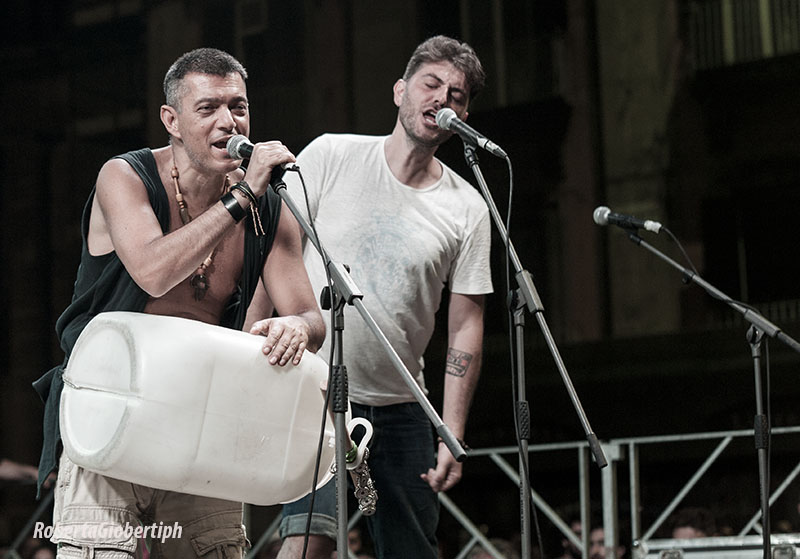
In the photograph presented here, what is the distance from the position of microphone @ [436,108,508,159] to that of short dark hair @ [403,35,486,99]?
212 millimetres

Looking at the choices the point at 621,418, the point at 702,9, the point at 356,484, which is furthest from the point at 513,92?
the point at 356,484

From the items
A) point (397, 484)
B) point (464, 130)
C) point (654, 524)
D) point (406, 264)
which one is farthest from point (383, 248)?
point (654, 524)

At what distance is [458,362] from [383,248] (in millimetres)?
396

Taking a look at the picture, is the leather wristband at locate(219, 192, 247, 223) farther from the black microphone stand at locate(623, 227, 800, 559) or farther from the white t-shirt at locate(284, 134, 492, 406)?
the black microphone stand at locate(623, 227, 800, 559)

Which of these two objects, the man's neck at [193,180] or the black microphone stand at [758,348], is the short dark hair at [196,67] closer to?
the man's neck at [193,180]

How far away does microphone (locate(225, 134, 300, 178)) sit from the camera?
2.11 meters

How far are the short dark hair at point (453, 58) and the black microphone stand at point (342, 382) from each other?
1.02 meters

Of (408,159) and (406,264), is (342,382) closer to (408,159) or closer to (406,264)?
(406,264)

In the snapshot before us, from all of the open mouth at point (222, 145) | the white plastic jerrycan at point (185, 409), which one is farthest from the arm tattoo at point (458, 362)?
the open mouth at point (222, 145)

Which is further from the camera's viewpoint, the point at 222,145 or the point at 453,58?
the point at 453,58

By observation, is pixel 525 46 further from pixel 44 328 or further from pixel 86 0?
pixel 44 328

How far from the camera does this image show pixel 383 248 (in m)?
2.96

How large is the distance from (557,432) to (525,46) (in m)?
2.52

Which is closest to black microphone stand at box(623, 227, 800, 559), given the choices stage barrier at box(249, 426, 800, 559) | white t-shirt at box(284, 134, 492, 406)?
stage barrier at box(249, 426, 800, 559)
